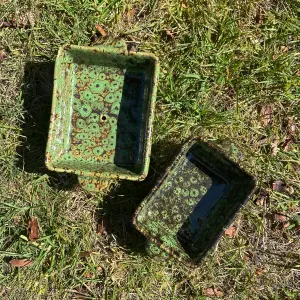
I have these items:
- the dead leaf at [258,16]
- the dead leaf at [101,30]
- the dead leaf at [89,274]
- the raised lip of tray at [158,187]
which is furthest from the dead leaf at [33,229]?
the dead leaf at [258,16]

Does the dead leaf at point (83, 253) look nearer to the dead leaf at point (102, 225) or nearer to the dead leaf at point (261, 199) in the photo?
the dead leaf at point (102, 225)

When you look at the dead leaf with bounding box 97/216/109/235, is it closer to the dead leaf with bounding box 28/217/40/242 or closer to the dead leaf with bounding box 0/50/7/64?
the dead leaf with bounding box 28/217/40/242

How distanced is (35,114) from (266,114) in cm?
156

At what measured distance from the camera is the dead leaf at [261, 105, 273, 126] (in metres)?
2.75

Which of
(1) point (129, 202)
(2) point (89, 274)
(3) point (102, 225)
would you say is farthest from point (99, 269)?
(1) point (129, 202)

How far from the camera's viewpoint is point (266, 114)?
2748mm

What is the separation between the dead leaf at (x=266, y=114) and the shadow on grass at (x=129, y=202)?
630mm

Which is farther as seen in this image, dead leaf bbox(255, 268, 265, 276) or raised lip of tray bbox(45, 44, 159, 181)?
dead leaf bbox(255, 268, 265, 276)

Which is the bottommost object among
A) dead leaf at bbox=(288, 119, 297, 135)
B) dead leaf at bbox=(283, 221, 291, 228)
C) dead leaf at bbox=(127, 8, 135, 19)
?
dead leaf at bbox=(283, 221, 291, 228)

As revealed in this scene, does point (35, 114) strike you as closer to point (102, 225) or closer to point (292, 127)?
point (102, 225)

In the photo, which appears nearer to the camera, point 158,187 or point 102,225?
point 158,187

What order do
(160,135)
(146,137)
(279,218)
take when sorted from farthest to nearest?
(279,218)
(160,135)
(146,137)

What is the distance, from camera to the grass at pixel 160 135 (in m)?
2.65

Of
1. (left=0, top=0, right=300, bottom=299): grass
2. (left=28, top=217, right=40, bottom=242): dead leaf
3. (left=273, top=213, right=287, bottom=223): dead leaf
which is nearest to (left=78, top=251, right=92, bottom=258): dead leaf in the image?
(left=0, top=0, right=300, bottom=299): grass
